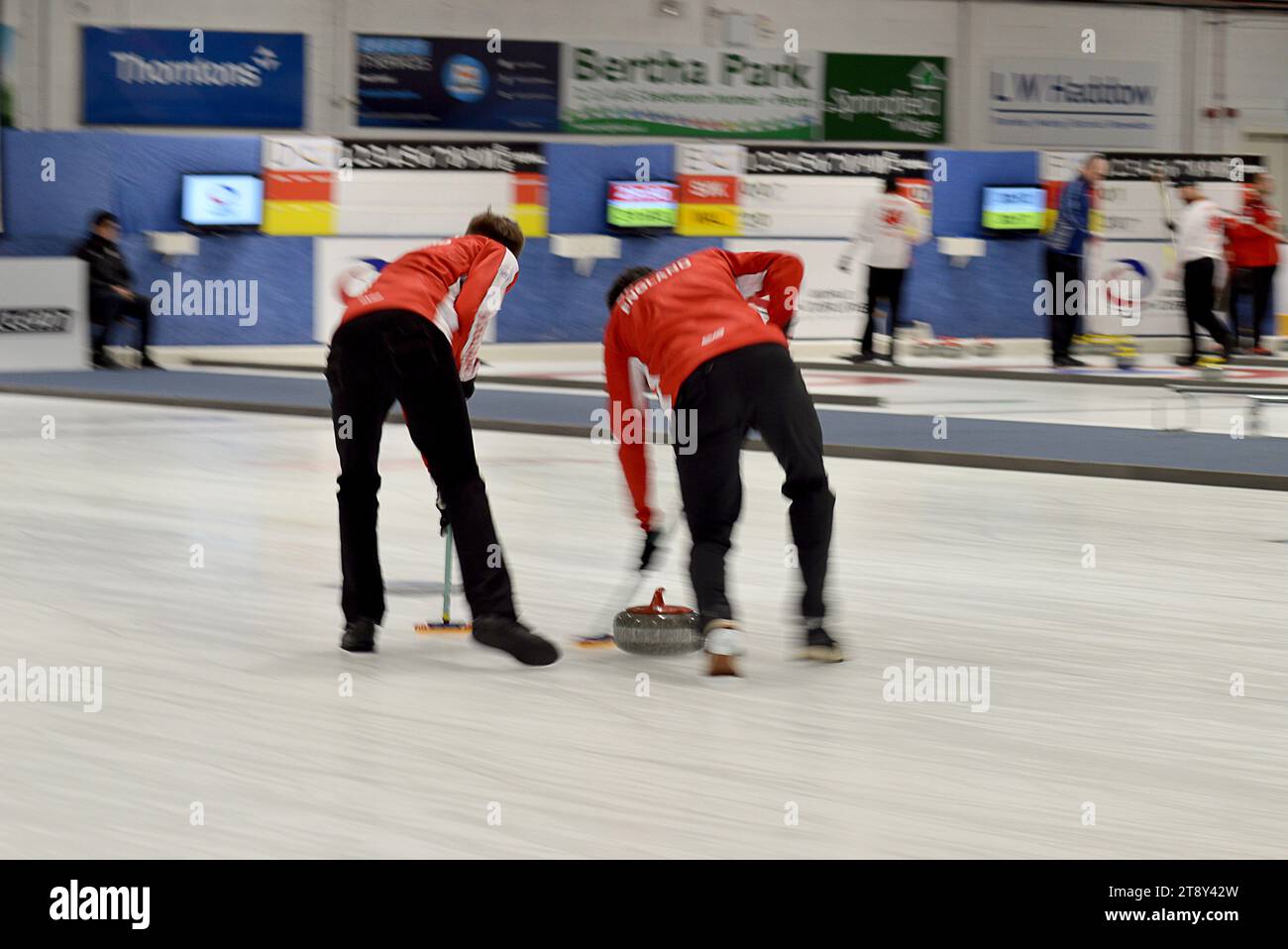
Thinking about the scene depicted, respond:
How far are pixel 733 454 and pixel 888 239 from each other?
511 inches

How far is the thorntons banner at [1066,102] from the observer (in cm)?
2548

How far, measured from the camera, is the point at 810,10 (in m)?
24.5

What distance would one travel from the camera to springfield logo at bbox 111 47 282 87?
2064 cm

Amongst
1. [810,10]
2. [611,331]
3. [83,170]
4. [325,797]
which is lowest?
[325,797]

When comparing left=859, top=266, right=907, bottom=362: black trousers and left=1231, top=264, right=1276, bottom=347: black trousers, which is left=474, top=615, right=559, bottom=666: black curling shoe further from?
left=1231, top=264, right=1276, bottom=347: black trousers

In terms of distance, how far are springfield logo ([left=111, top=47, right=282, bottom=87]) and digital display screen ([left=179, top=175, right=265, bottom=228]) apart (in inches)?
92.3

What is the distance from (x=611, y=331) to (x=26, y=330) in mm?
13011

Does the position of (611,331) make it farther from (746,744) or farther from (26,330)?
(26,330)

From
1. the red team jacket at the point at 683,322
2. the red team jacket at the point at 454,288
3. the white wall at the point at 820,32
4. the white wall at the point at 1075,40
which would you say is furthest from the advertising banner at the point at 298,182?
the red team jacket at the point at 683,322

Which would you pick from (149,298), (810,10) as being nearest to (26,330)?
(149,298)

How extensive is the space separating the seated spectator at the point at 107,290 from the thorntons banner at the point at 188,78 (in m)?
2.74

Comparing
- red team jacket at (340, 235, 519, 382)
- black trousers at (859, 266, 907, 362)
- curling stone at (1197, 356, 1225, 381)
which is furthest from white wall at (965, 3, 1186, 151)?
red team jacket at (340, 235, 519, 382)

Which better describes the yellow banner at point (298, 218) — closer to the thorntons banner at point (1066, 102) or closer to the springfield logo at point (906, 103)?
the springfield logo at point (906, 103)

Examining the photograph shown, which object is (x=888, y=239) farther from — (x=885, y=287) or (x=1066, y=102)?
(x=1066, y=102)
